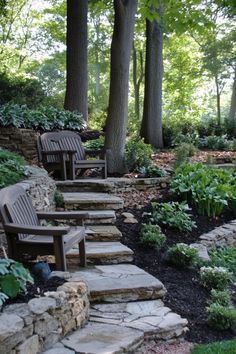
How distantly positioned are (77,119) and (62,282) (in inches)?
260

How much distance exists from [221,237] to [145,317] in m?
2.74

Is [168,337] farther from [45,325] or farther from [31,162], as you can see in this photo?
[31,162]

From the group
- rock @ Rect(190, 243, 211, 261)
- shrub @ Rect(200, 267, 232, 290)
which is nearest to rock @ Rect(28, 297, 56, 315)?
shrub @ Rect(200, 267, 232, 290)

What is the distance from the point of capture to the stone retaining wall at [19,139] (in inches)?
328

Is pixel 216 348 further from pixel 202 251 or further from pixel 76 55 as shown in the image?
pixel 76 55

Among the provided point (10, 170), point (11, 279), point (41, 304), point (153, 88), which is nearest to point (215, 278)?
point (41, 304)

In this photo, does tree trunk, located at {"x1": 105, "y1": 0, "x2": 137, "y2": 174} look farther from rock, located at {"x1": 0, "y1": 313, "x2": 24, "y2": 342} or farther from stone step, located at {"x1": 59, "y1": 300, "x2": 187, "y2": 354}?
rock, located at {"x1": 0, "y1": 313, "x2": 24, "y2": 342}

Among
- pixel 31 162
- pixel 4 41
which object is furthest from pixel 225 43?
pixel 31 162

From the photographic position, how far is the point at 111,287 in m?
3.70

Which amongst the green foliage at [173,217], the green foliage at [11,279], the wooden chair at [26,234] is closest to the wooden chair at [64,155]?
the green foliage at [173,217]

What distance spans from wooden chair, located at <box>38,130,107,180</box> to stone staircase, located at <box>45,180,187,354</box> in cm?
229

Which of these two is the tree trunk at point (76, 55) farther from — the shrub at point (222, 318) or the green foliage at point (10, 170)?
the shrub at point (222, 318)

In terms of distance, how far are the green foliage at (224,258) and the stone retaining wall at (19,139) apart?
4257 millimetres

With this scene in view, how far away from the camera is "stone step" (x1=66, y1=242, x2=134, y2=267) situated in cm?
433
